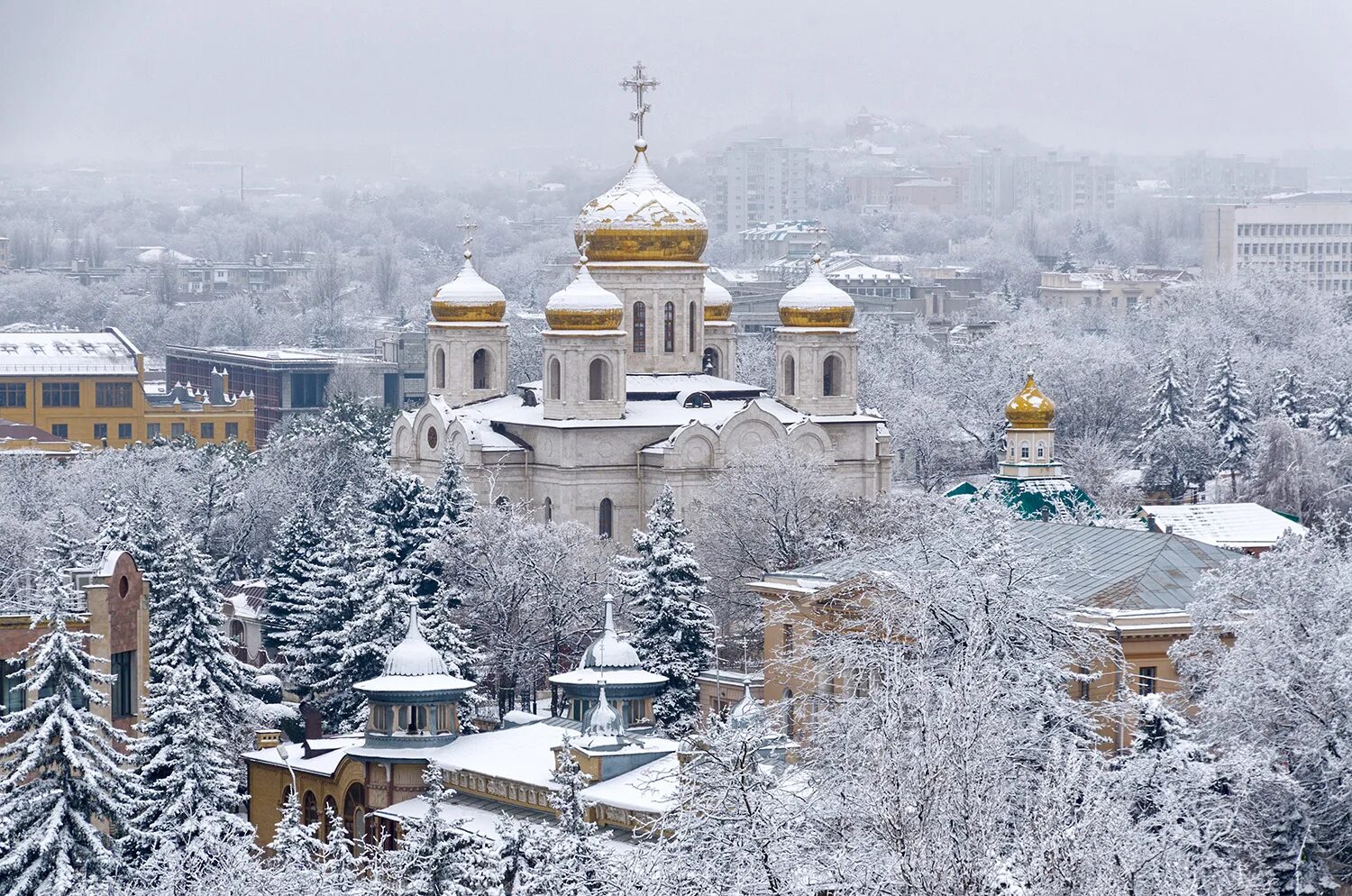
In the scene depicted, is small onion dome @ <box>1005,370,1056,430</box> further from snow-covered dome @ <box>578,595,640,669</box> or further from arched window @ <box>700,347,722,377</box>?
snow-covered dome @ <box>578,595,640,669</box>

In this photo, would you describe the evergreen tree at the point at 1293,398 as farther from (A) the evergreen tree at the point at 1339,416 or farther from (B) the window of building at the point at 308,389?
(B) the window of building at the point at 308,389

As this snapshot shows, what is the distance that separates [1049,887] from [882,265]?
168 m

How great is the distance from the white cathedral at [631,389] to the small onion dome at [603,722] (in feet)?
65.4

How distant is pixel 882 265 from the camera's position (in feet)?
630

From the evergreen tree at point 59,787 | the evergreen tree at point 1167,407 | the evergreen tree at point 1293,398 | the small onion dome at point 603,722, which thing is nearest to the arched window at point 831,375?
the evergreen tree at point 1167,407

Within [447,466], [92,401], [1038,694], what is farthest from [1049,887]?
[92,401]

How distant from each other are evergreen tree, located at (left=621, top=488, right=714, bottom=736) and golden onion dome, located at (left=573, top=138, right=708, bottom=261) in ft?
50.9

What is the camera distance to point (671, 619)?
51625 millimetres

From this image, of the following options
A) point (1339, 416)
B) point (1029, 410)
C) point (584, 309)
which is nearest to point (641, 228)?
point (584, 309)

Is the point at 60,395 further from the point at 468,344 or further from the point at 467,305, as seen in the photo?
the point at 468,344

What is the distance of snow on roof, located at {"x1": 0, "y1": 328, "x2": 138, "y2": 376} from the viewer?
103 metres

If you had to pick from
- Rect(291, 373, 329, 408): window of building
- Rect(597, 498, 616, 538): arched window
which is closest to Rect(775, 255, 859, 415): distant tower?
Rect(597, 498, 616, 538): arched window

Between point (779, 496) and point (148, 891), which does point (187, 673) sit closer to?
point (148, 891)

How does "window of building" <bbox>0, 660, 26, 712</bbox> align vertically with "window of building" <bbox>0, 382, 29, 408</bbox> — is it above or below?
below
